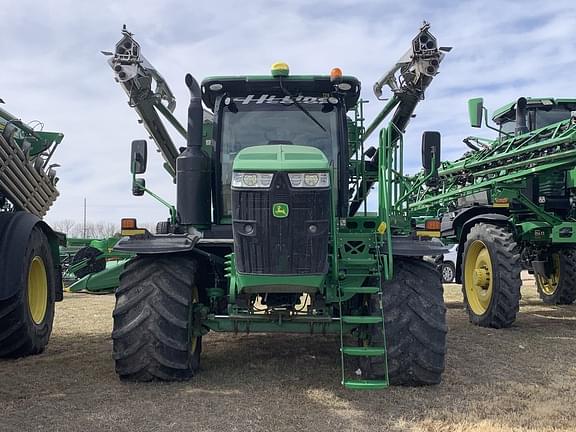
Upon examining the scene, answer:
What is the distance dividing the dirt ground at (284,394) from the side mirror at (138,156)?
182cm

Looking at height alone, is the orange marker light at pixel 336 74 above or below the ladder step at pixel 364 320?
above

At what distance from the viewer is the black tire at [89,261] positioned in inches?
555

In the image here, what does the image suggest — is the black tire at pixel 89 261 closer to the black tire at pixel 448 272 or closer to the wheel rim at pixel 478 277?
the wheel rim at pixel 478 277

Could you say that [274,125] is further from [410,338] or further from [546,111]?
[546,111]

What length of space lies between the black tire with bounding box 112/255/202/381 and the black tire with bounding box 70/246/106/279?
370 inches

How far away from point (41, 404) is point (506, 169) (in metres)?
6.69

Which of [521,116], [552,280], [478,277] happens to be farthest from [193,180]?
[552,280]

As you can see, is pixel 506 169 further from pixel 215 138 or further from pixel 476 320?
pixel 215 138

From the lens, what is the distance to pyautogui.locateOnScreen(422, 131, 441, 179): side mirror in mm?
5230

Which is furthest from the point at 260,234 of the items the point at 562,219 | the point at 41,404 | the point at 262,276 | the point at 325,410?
the point at 562,219

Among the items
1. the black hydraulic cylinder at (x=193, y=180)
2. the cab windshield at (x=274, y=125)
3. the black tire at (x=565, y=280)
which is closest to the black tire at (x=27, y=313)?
the black hydraulic cylinder at (x=193, y=180)

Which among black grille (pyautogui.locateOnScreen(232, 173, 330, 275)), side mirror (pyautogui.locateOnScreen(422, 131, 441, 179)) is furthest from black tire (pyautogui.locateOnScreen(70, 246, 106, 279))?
side mirror (pyautogui.locateOnScreen(422, 131, 441, 179))

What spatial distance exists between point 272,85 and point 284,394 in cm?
Result: 277

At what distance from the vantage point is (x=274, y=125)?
561cm
